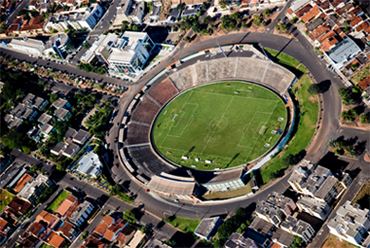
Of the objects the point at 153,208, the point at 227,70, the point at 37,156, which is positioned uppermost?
the point at 227,70

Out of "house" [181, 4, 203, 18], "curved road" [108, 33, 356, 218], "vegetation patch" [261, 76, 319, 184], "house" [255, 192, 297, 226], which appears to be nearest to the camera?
"house" [255, 192, 297, 226]

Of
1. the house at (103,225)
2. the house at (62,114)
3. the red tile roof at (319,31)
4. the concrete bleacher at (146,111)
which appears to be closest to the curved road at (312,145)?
the red tile roof at (319,31)

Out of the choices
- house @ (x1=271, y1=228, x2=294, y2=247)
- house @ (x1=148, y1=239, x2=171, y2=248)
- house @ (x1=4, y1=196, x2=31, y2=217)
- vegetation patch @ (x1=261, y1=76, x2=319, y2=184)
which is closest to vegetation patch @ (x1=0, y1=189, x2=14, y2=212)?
house @ (x1=4, y1=196, x2=31, y2=217)

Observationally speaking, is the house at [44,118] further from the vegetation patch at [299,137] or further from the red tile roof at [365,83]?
the red tile roof at [365,83]

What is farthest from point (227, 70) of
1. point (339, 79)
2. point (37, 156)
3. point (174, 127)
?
point (37, 156)

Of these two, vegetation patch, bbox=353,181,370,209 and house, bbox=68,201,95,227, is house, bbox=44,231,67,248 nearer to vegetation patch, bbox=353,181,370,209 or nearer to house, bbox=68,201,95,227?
house, bbox=68,201,95,227

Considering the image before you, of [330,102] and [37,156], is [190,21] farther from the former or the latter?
[37,156]
